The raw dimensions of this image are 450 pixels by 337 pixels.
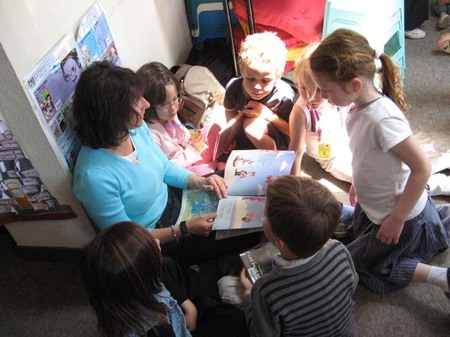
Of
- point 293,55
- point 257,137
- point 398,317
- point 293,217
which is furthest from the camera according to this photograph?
point 293,55

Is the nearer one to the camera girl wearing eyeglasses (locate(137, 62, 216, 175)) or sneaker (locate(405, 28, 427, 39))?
girl wearing eyeglasses (locate(137, 62, 216, 175))

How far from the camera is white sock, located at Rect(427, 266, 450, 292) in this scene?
1376 millimetres

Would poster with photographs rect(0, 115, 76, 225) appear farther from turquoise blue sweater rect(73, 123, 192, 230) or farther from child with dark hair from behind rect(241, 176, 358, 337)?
child with dark hair from behind rect(241, 176, 358, 337)

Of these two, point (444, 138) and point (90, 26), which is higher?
point (90, 26)

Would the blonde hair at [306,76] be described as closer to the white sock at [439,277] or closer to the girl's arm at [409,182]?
the girl's arm at [409,182]

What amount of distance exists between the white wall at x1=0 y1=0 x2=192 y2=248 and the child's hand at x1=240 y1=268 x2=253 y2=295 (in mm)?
622

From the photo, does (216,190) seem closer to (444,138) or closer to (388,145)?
(388,145)

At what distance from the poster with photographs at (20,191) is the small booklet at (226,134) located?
0.75m

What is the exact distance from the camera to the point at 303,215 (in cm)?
96

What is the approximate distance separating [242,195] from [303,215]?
562 mm

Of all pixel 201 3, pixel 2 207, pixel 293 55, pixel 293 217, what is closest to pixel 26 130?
pixel 2 207

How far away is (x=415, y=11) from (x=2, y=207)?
2.81 m

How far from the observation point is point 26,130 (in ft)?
4.08

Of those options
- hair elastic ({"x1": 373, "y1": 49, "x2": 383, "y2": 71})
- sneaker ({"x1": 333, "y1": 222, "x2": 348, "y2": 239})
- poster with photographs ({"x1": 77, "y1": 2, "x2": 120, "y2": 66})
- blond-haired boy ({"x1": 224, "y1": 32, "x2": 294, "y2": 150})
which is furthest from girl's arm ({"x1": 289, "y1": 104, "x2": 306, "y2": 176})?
poster with photographs ({"x1": 77, "y1": 2, "x2": 120, "y2": 66})
